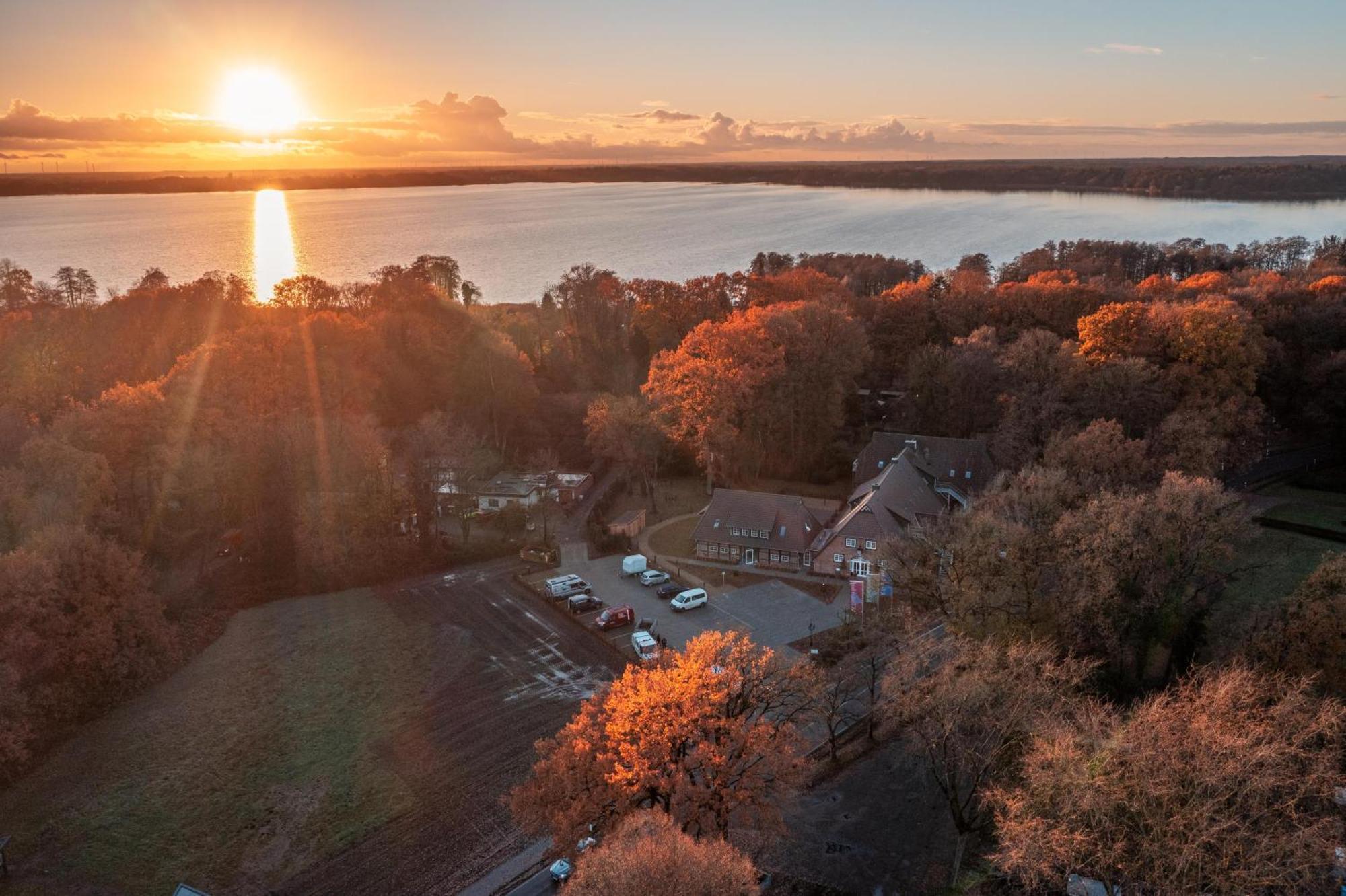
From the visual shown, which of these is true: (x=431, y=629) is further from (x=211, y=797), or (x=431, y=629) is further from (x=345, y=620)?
(x=211, y=797)

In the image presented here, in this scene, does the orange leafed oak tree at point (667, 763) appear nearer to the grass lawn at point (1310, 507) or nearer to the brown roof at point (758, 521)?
the brown roof at point (758, 521)

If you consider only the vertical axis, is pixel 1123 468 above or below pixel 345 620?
above

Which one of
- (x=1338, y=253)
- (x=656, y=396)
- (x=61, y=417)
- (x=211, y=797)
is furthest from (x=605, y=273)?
(x=1338, y=253)

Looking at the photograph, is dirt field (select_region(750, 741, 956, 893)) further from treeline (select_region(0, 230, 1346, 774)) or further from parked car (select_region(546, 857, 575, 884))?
treeline (select_region(0, 230, 1346, 774))

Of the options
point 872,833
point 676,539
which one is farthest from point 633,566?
point 872,833

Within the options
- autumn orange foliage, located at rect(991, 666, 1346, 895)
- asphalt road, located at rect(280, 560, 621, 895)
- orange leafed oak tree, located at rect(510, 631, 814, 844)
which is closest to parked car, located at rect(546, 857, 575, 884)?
asphalt road, located at rect(280, 560, 621, 895)
